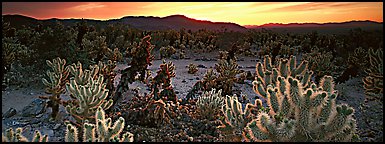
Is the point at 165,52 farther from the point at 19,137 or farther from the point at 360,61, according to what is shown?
the point at 19,137

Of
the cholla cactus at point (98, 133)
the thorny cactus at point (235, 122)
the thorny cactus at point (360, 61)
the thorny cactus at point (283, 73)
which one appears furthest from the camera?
the thorny cactus at point (360, 61)

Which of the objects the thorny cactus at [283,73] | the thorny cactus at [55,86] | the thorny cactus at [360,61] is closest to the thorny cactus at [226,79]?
the thorny cactus at [283,73]

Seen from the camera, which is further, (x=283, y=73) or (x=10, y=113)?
(x=10, y=113)

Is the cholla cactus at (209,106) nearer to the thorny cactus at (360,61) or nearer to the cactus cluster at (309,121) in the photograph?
the cactus cluster at (309,121)

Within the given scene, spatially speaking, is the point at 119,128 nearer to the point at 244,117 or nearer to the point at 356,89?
the point at 244,117

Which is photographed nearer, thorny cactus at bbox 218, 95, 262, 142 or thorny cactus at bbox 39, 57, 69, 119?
thorny cactus at bbox 218, 95, 262, 142

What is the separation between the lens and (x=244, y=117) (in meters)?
4.41

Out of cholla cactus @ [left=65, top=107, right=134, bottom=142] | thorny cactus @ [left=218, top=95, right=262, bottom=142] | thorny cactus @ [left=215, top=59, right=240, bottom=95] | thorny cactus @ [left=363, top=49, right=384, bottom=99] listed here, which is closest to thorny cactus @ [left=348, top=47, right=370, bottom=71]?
thorny cactus @ [left=363, top=49, right=384, bottom=99]

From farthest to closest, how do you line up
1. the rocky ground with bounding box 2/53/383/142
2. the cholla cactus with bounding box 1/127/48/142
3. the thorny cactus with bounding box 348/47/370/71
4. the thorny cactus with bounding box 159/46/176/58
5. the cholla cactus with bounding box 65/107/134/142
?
the thorny cactus with bounding box 159/46/176/58
the thorny cactus with bounding box 348/47/370/71
the rocky ground with bounding box 2/53/383/142
the cholla cactus with bounding box 65/107/134/142
the cholla cactus with bounding box 1/127/48/142

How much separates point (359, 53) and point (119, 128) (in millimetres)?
10194

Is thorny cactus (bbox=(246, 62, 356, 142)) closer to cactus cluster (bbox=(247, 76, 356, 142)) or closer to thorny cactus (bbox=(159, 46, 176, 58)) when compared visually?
cactus cluster (bbox=(247, 76, 356, 142))

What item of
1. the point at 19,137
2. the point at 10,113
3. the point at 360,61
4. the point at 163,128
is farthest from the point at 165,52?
the point at 19,137

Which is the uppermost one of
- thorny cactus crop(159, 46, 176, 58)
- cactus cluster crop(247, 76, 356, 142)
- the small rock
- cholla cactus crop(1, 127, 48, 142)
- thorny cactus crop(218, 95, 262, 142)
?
cactus cluster crop(247, 76, 356, 142)

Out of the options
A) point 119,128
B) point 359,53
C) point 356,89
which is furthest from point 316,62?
point 119,128
